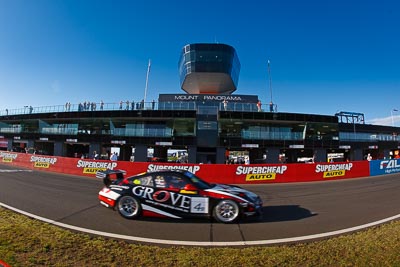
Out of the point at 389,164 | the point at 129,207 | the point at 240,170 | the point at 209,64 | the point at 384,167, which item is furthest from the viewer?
→ the point at 209,64

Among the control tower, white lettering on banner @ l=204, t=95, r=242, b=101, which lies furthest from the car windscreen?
the control tower

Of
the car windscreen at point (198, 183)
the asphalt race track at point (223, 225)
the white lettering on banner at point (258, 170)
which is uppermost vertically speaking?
the car windscreen at point (198, 183)

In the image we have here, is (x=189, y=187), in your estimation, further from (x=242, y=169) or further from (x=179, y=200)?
(x=242, y=169)

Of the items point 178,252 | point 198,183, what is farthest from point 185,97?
point 178,252

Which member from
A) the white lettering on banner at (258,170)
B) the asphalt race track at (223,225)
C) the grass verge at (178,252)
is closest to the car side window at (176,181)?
the asphalt race track at (223,225)

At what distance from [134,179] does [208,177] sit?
9.04 m

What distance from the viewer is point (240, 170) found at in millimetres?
14992

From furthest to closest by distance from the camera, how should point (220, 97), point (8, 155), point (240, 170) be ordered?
1. point (220, 97)
2. point (8, 155)
3. point (240, 170)

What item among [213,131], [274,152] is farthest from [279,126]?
[213,131]

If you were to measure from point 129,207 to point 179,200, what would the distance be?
132 centimetres

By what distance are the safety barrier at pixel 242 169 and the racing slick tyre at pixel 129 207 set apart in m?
8.87

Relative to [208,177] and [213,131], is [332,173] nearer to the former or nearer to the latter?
[208,177]

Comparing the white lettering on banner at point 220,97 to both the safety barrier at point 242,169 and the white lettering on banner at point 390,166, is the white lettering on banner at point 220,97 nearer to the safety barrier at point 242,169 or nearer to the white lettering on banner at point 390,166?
the white lettering on banner at point 390,166

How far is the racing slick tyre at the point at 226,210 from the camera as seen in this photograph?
18.9 feet
